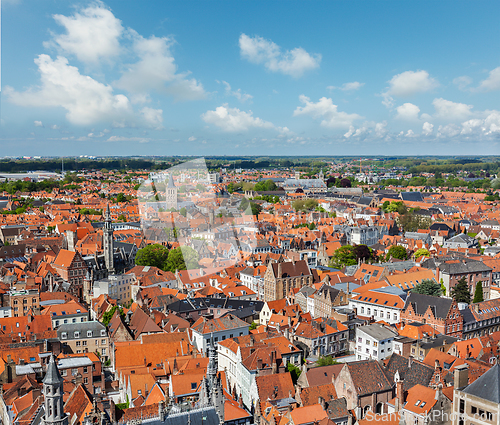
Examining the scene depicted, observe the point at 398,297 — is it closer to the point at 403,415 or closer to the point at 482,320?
the point at 482,320

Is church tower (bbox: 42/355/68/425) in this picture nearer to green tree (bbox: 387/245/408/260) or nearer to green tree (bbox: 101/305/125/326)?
green tree (bbox: 101/305/125/326)

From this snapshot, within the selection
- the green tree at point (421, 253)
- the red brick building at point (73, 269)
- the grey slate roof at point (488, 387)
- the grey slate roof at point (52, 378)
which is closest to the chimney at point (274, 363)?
the grey slate roof at point (488, 387)

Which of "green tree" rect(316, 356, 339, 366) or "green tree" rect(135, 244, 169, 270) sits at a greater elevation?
"green tree" rect(135, 244, 169, 270)

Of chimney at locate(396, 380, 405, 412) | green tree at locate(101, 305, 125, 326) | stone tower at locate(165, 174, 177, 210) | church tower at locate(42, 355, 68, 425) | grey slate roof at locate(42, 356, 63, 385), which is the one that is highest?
stone tower at locate(165, 174, 177, 210)

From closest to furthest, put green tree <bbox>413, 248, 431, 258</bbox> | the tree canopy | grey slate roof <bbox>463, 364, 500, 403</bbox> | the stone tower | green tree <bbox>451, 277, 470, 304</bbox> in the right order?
grey slate roof <bbox>463, 364, 500, 403</bbox> < the stone tower < green tree <bbox>451, 277, 470, 304</bbox> < the tree canopy < green tree <bbox>413, 248, 431, 258</bbox>

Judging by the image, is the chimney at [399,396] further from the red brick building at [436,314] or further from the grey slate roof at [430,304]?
the grey slate roof at [430,304]

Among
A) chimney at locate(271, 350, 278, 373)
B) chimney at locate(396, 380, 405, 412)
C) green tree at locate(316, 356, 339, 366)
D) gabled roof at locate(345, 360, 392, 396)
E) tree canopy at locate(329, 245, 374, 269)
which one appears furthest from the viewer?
tree canopy at locate(329, 245, 374, 269)

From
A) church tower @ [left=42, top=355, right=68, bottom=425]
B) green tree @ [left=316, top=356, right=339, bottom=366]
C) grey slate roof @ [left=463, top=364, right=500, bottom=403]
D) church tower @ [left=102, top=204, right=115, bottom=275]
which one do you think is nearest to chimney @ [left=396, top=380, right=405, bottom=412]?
grey slate roof @ [left=463, top=364, right=500, bottom=403]

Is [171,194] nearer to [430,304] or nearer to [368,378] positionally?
[368,378]
